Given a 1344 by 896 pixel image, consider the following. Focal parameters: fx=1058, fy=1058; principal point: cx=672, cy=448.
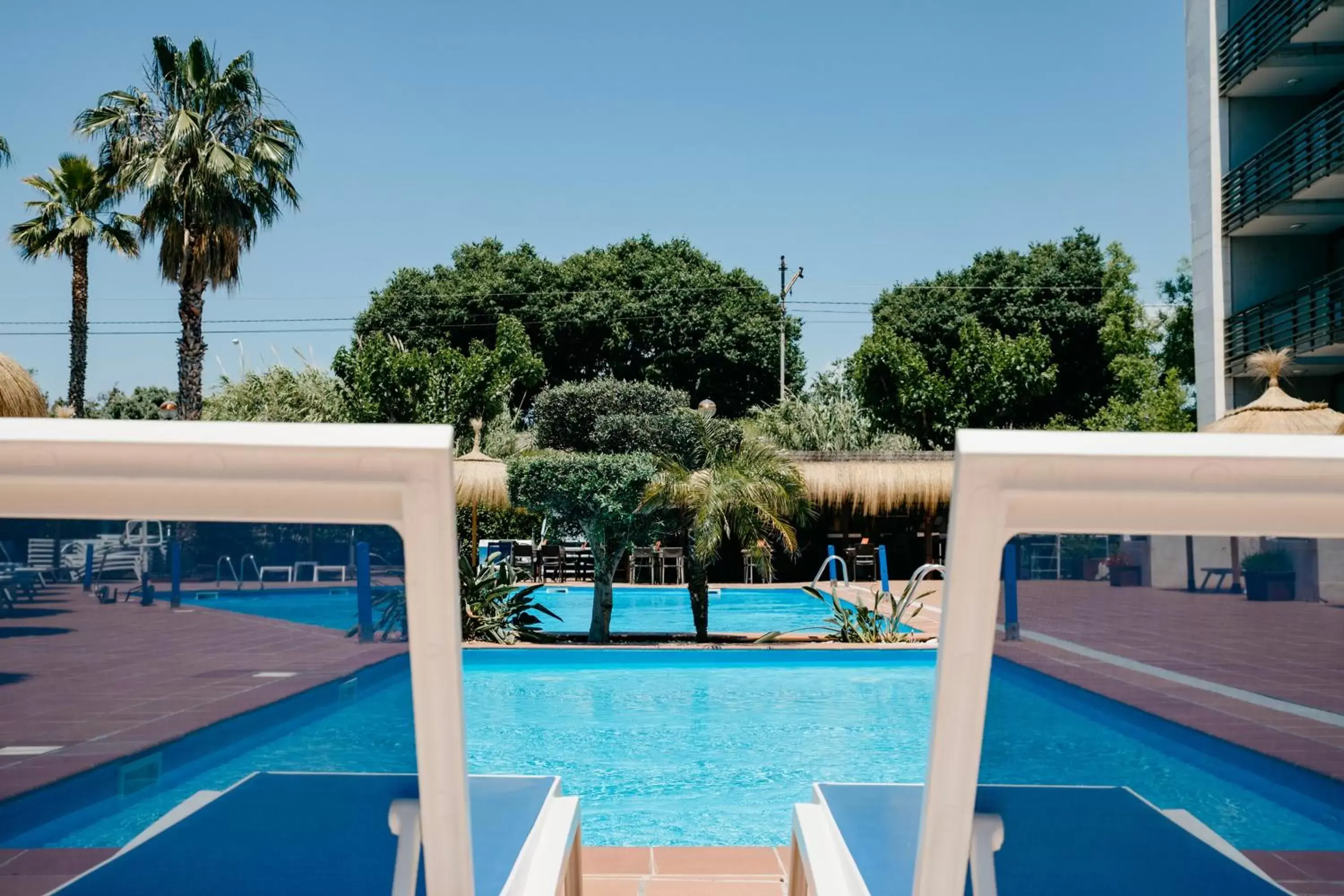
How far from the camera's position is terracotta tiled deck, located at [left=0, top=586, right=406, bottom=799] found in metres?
1.29

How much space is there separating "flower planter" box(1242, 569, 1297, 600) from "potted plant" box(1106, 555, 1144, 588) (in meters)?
0.12

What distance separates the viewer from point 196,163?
19828mm

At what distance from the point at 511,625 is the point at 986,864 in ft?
33.1

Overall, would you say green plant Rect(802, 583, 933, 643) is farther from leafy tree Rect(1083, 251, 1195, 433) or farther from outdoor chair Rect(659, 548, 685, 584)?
leafy tree Rect(1083, 251, 1195, 433)

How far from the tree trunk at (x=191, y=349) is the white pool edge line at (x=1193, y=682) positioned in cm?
2152

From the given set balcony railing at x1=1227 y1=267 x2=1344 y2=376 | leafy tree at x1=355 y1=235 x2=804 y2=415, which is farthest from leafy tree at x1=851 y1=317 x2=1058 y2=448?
balcony railing at x1=1227 y1=267 x2=1344 y2=376

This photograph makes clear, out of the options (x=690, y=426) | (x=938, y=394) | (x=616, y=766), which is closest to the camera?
(x=616, y=766)

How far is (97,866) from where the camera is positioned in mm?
1395

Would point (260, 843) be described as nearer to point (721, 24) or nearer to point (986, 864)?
point (986, 864)

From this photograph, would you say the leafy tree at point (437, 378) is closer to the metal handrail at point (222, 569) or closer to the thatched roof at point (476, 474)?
the thatched roof at point (476, 474)

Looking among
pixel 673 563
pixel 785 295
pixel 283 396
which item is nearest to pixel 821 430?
pixel 673 563

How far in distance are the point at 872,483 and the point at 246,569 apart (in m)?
21.6

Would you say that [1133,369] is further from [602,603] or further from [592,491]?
[592,491]

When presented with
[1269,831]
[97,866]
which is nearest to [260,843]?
[97,866]
